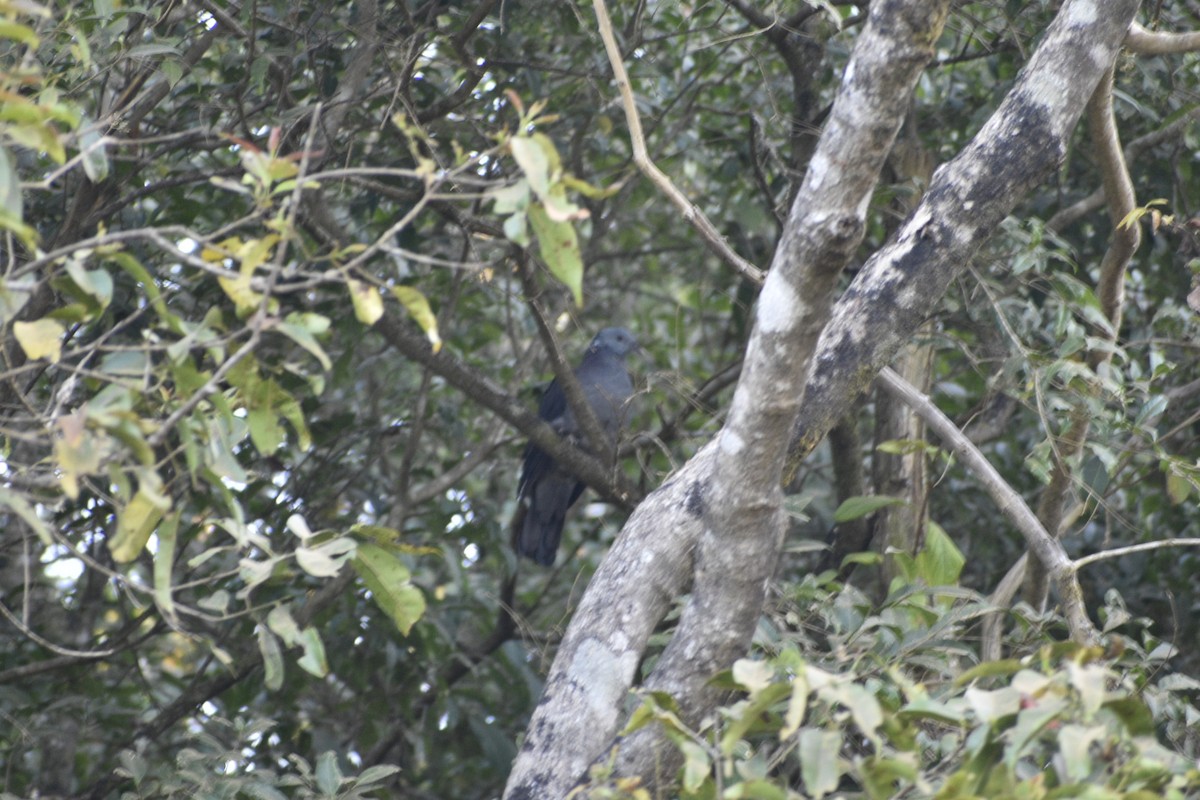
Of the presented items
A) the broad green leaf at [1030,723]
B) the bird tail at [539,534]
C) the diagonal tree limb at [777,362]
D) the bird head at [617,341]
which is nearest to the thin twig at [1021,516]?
the diagonal tree limb at [777,362]

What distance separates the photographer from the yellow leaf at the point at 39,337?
5.97 ft

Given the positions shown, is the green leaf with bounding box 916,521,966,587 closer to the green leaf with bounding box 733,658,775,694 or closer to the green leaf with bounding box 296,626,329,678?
the green leaf with bounding box 733,658,775,694

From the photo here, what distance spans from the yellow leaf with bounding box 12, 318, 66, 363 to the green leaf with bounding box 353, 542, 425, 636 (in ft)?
1.86

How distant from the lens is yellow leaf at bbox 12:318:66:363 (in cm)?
182

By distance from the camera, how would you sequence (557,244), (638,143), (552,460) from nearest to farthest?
(557,244) → (638,143) → (552,460)

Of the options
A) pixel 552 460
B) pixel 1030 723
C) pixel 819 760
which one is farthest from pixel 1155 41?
pixel 552 460

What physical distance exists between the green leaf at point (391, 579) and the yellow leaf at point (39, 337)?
0.57m

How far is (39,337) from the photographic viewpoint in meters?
1.84

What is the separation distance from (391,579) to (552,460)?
2536 mm

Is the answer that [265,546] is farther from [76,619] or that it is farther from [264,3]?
[76,619]

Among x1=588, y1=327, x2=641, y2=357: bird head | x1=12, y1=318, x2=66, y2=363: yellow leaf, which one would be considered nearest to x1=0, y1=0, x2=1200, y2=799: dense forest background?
x1=12, y1=318, x2=66, y2=363: yellow leaf

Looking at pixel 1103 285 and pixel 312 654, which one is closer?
pixel 312 654

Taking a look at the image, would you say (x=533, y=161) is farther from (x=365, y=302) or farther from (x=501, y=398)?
(x=501, y=398)

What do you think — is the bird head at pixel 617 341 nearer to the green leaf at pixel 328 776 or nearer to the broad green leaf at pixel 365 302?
the green leaf at pixel 328 776
